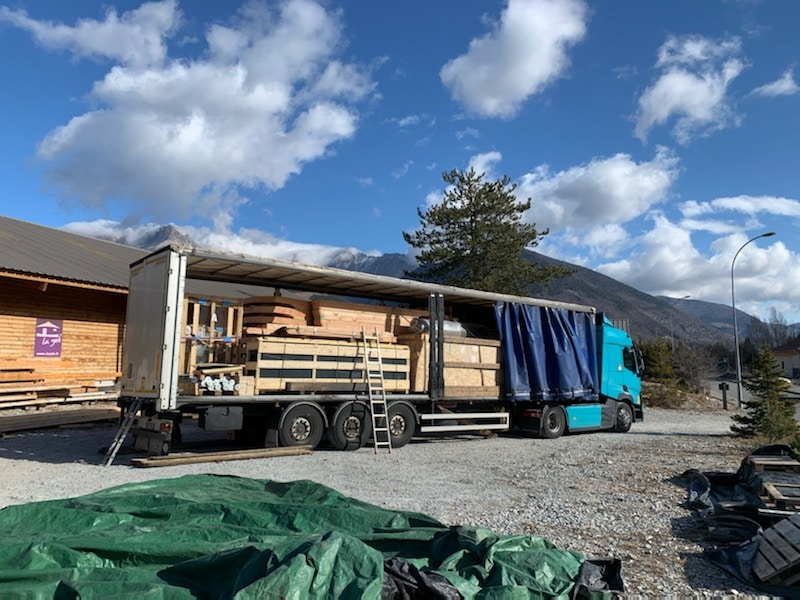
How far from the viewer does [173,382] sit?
10.0 meters

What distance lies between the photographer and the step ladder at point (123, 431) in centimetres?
1027

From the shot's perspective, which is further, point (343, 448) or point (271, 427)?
point (343, 448)

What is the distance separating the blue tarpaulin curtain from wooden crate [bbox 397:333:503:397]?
366 millimetres

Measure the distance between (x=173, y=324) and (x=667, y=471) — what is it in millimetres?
8726

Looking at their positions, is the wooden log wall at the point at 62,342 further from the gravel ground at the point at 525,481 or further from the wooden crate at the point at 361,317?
the wooden crate at the point at 361,317

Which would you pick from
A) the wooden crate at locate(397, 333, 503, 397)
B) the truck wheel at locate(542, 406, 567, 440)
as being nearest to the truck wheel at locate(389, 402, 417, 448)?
the wooden crate at locate(397, 333, 503, 397)

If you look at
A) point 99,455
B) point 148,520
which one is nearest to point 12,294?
point 99,455

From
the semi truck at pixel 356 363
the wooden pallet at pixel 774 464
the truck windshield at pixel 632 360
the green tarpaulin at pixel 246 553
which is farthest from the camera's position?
the truck windshield at pixel 632 360

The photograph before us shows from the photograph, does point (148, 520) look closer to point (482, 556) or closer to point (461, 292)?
point (482, 556)

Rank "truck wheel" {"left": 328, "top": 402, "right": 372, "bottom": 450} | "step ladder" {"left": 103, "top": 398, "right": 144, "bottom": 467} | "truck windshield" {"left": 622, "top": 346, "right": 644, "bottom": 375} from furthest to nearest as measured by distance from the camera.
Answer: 1. "truck windshield" {"left": 622, "top": 346, "right": 644, "bottom": 375}
2. "truck wheel" {"left": 328, "top": 402, "right": 372, "bottom": 450}
3. "step ladder" {"left": 103, "top": 398, "right": 144, "bottom": 467}

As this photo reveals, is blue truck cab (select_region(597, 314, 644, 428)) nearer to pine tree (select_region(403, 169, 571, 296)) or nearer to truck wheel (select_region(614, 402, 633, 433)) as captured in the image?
truck wheel (select_region(614, 402, 633, 433))

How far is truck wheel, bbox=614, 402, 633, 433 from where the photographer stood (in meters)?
17.8

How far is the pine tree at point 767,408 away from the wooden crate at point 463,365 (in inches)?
245

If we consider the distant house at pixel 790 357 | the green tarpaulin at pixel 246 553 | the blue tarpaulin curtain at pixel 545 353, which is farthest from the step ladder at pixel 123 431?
the distant house at pixel 790 357
